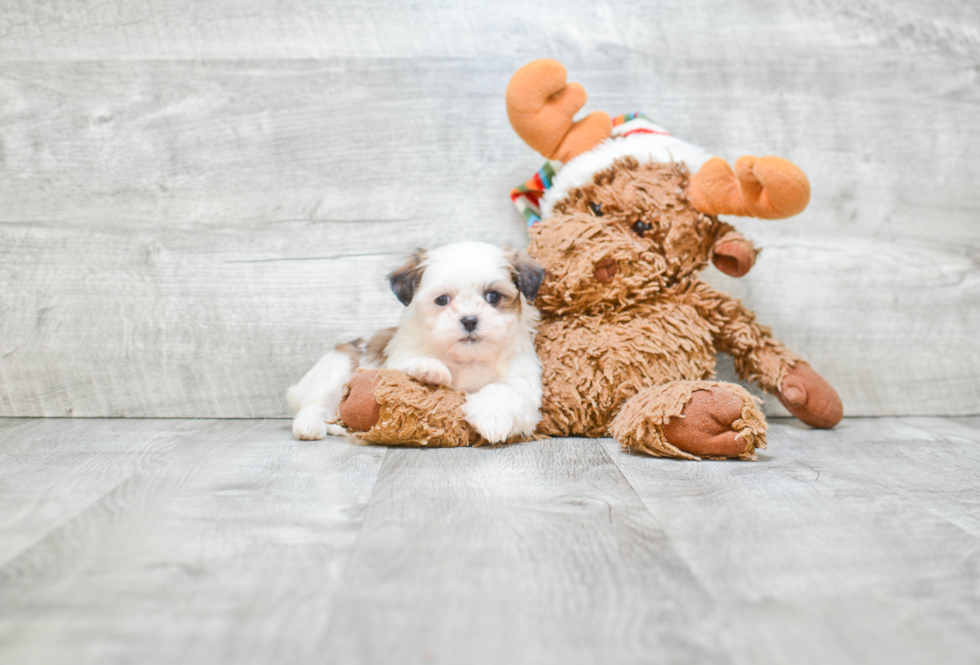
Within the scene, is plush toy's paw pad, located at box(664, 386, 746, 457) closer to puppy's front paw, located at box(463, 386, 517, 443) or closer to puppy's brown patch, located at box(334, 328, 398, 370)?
puppy's front paw, located at box(463, 386, 517, 443)

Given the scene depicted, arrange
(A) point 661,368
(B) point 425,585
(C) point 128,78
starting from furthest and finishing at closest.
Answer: (C) point 128,78, (A) point 661,368, (B) point 425,585

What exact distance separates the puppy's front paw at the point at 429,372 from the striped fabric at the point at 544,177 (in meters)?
0.54

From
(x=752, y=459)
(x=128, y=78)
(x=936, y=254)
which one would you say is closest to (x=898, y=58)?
(x=936, y=254)

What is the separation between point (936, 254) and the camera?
85.0 inches

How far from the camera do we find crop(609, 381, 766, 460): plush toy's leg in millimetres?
1452

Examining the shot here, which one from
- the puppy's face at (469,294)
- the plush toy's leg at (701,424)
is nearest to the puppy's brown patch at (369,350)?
the puppy's face at (469,294)

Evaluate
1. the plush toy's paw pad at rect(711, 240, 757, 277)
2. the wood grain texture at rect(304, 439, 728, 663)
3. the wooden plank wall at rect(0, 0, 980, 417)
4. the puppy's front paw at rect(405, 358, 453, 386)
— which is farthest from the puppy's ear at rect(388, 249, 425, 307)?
the plush toy's paw pad at rect(711, 240, 757, 277)

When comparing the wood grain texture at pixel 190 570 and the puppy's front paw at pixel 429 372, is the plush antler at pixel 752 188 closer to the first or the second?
the puppy's front paw at pixel 429 372

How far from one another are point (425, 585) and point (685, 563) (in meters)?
0.34

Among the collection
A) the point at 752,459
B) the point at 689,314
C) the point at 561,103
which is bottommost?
the point at 752,459

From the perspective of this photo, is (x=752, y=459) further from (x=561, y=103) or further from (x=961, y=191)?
(x=961, y=191)

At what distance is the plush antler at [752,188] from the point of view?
1575 millimetres

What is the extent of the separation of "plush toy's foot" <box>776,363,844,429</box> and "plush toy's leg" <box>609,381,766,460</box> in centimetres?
39

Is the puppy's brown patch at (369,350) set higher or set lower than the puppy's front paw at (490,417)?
higher
